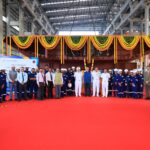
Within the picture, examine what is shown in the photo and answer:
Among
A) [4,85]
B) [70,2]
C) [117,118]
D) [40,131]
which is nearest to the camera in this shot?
[40,131]

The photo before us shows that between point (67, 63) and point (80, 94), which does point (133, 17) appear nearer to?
point (67, 63)

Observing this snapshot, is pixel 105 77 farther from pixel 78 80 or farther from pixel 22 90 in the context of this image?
pixel 22 90

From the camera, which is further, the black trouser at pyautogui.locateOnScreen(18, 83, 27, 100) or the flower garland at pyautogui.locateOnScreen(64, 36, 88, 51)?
the flower garland at pyautogui.locateOnScreen(64, 36, 88, 51)

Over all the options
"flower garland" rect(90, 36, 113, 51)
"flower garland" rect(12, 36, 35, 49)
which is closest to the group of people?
"flower garland" rect(90, 36, 113, 51)

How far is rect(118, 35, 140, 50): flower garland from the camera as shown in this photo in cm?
1199

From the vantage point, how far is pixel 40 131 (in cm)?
500

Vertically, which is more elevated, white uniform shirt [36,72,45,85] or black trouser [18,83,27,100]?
white uniform shirt [36,72,45,85]

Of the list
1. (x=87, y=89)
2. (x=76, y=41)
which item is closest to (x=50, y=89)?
(x=87, y=89)

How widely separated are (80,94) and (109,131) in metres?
7.42

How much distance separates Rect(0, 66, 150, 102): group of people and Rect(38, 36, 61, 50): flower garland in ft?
3.78

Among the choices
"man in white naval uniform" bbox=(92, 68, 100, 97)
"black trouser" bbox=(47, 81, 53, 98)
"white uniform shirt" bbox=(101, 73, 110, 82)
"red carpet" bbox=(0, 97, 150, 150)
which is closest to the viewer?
"red carpet" bbox=(0, 97, 150, 150)

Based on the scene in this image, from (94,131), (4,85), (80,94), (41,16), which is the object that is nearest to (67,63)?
(80,94)

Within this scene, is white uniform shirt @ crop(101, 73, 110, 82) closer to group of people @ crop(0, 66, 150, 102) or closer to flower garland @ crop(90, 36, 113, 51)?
group of people @ crop(0, 66, 150, 102)

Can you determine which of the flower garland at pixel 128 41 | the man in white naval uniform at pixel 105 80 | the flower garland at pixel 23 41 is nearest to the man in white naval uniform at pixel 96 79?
the man in white naval uniform at pixel 105 80
